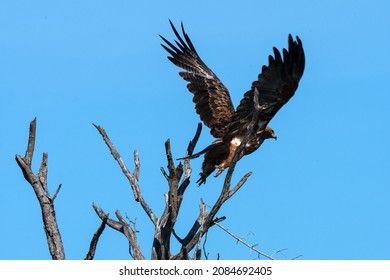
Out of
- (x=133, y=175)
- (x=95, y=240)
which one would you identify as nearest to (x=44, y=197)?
(x=95, y=240)

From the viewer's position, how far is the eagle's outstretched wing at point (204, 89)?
987 cm

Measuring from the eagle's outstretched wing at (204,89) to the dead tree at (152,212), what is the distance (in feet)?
4.65

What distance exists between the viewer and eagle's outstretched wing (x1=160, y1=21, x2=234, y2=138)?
→ 9867 millimetres

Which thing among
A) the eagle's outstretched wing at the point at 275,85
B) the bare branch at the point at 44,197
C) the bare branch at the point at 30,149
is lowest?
the bare branch at the point at 44,197

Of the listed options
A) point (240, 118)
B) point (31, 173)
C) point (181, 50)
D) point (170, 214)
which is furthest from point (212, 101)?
point (31, 173)

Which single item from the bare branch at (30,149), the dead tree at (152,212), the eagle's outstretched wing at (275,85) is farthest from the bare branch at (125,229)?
the eagle's outstretched wing at (275,85)

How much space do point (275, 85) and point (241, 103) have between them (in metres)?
0.42

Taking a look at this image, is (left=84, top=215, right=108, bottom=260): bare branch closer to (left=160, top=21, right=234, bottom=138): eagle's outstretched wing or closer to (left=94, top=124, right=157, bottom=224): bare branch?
(left=94, top=124, right=157, bottom=224): bare branch

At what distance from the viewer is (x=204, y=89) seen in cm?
1043

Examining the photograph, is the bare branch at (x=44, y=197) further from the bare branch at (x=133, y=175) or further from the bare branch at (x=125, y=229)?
the bare branch at (x=133, y=175)

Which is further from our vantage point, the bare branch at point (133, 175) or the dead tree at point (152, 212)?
the bare branch at point (133, 175)

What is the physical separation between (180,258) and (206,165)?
238 cm
